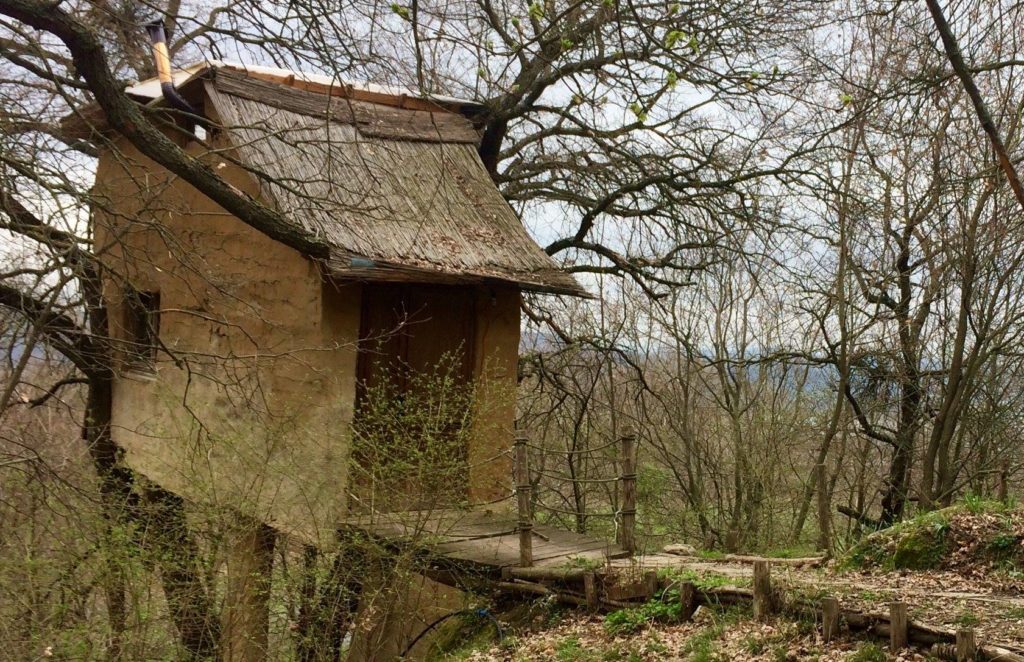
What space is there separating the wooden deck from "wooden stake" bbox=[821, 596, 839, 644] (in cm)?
225

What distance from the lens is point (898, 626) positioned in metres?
5.52

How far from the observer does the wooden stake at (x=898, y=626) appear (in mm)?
5512

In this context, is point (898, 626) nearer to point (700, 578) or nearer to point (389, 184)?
point (700, 578)

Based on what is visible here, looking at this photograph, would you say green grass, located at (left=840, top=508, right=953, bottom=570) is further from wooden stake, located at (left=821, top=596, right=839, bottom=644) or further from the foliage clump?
wooden stake, located at (left=821, top=596, right=839, bottom=644)

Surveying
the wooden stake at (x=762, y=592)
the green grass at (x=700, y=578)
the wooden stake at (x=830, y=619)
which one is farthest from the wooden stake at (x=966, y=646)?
the green grass at (x=700, y=578)

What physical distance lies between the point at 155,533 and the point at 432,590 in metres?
2.48

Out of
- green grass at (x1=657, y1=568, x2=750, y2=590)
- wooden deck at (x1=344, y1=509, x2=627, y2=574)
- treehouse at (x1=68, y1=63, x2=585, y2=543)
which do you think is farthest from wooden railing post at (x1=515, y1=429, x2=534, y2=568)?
green grass at (x1=657, y1=568, x2=750, y2=590)

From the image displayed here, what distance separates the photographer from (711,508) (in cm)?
1511

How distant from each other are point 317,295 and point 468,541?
2532mm

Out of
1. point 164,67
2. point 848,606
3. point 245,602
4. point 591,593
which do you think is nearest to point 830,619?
point 848,606

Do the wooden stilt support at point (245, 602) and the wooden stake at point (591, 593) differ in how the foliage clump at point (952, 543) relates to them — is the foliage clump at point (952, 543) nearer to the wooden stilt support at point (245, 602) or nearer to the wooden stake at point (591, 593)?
the wooden stake at point (591, 593)

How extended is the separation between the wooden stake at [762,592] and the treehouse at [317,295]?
2526 mm

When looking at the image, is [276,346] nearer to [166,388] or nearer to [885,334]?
[166,388]

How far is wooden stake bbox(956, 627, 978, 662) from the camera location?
5.08 meters
